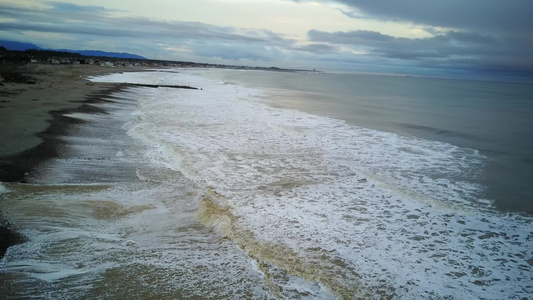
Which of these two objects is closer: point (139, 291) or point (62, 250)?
point (139, 291)

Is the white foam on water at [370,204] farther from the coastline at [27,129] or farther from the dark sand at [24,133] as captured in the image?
the dark sand at [24,133]

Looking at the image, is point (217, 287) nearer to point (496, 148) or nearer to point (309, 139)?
point (309, 139)

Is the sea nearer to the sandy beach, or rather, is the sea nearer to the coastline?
the coastline

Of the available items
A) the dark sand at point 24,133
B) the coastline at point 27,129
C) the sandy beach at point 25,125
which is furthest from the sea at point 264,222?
the sandy beach at point 25,125

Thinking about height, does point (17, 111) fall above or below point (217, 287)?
above

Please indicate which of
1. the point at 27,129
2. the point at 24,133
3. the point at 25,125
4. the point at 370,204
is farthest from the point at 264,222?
the point at 25,125

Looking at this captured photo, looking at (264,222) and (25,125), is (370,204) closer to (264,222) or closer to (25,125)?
(264,222)

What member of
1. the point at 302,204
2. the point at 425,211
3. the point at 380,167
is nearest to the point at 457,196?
the point at 425,211
